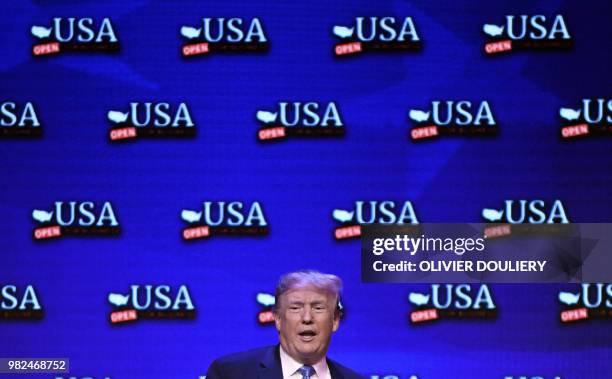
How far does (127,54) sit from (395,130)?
1347 millimetres

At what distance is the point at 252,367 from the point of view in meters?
3.43

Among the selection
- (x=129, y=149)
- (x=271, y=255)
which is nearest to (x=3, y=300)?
(x=129, y=149)

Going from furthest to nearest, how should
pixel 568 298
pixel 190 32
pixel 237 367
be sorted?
pixel 190 32 → pixel 568 298 → pixel 237 367

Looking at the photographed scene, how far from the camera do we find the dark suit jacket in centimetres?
341

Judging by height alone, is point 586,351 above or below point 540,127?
below

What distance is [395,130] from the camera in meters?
4.94

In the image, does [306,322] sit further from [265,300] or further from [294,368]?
[265,300]

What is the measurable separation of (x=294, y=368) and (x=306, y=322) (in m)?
0.16

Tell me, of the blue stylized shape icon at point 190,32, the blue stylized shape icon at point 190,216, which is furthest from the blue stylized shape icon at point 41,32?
the blue stylized shape icon at point 190,216

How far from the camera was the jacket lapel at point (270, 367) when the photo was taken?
3412mm

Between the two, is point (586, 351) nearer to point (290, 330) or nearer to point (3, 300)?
point (290, 330)

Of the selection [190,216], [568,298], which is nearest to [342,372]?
[190,216]

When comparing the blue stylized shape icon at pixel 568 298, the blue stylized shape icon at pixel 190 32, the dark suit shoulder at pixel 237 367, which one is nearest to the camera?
the dark suit shoulder at pixel 237 367

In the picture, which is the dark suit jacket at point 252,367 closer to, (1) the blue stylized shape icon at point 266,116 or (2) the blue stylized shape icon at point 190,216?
(2) the blue stylized shape icon at point 190,216
